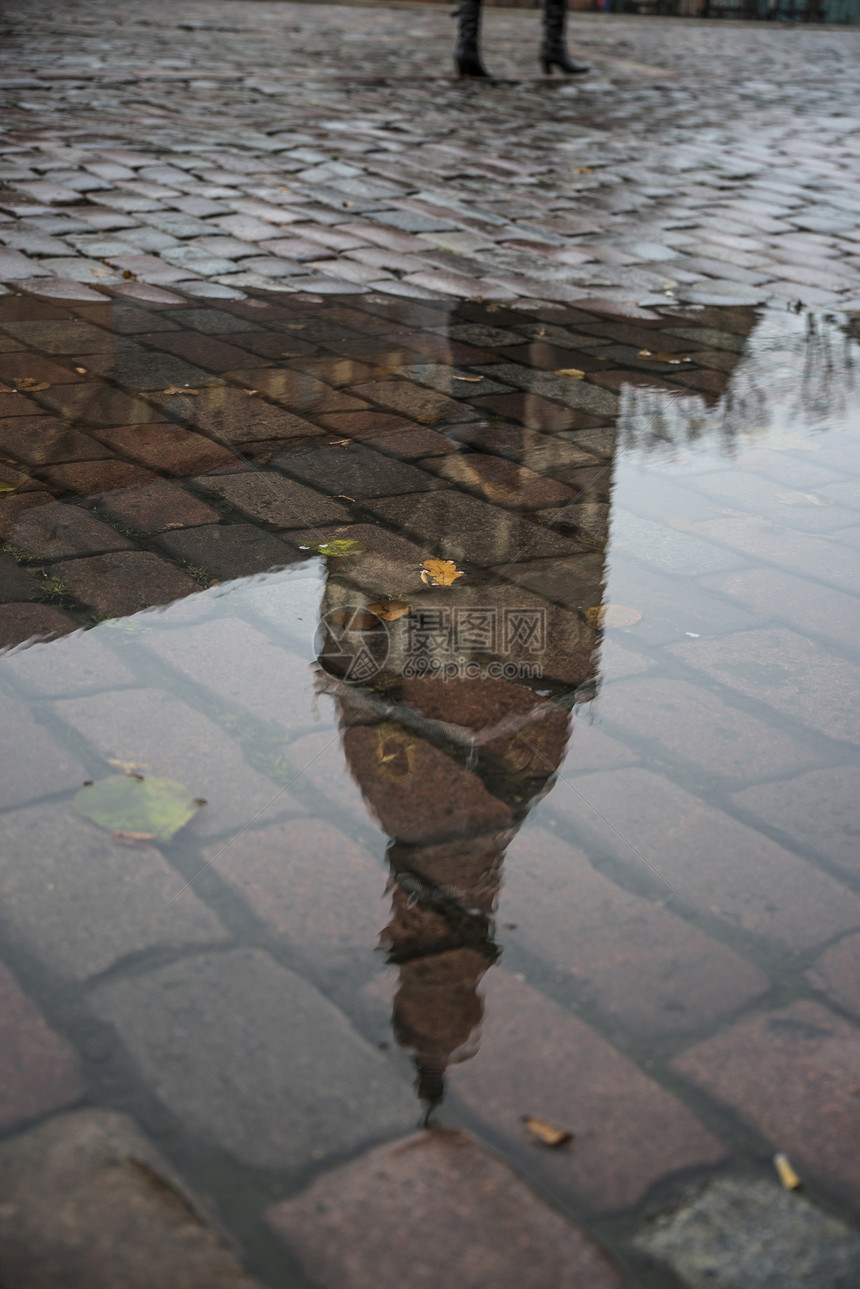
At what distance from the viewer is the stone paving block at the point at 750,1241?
1239 millimetres

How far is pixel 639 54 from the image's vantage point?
1627 centimetres

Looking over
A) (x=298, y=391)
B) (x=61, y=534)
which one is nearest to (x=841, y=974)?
(x=61, y=534)

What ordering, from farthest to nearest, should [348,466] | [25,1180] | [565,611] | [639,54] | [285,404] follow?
[639,54] < [285,404] < [348,466] < [565,611] < [25,1180]

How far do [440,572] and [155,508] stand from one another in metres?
0.81

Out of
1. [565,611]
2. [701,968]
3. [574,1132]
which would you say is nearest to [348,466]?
[565,611]

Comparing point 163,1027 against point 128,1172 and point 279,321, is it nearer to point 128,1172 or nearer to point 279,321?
point 128,1172

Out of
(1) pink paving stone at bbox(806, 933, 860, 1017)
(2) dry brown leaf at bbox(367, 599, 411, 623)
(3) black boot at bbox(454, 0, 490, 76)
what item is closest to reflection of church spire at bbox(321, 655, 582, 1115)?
(2) dry brown leaf at bbox(367, 599, 411, 623)

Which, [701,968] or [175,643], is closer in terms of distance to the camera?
[701,968]

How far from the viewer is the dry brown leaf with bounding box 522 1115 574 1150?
137 centimetres

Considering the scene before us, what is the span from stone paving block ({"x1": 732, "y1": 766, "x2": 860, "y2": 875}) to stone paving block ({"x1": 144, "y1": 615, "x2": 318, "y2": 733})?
0.86m

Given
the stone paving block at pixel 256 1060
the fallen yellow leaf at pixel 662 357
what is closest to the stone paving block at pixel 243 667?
the stone paving block at pixel 256 1060

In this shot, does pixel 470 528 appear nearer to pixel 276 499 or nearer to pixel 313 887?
pixel 276 499

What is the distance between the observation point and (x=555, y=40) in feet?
41.8

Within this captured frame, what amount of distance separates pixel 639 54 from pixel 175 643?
16702 millimetres
